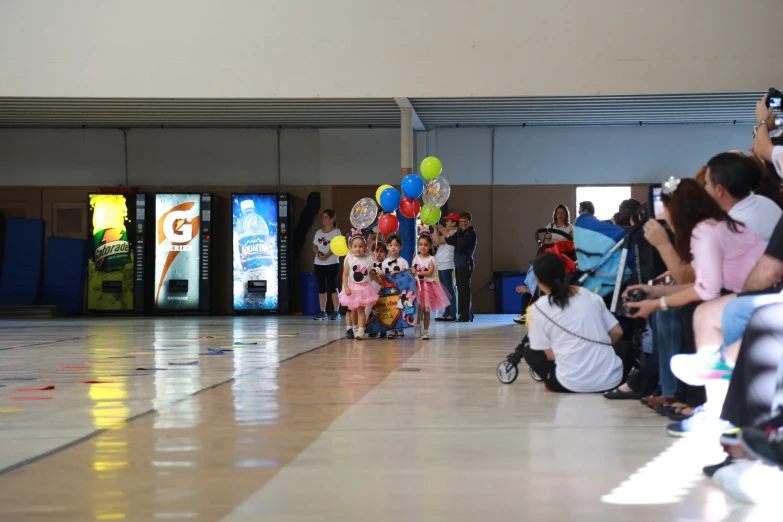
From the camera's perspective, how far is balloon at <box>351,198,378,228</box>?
9.47 metres

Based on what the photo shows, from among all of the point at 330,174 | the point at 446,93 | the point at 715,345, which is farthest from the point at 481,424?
the point at 330,174

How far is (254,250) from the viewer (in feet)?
48.6

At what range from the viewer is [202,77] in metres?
11.4

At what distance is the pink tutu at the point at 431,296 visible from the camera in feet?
30.3

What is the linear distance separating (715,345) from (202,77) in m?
9.38

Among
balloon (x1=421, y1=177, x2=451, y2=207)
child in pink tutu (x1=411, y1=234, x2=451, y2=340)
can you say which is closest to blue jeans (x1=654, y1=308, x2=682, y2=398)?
child in pink tutu (x1=411, y1=234, x2=451, y2=340)

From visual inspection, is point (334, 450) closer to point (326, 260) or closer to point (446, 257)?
point (446, 257)

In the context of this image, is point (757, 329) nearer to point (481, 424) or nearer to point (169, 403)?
point (481, 424)

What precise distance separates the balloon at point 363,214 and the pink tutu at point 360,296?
3.16 ft

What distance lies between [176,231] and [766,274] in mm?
12851

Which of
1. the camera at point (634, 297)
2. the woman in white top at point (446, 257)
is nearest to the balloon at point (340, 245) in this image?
the woman in white top at point (446, 257)

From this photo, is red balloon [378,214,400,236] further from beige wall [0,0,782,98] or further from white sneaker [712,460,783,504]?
white sneaker [712,460,783,504]

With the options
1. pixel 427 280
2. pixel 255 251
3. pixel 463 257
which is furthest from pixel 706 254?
pixel 255 251

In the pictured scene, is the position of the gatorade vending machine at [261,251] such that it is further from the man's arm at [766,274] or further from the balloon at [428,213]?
the man's arm at [766,274]
